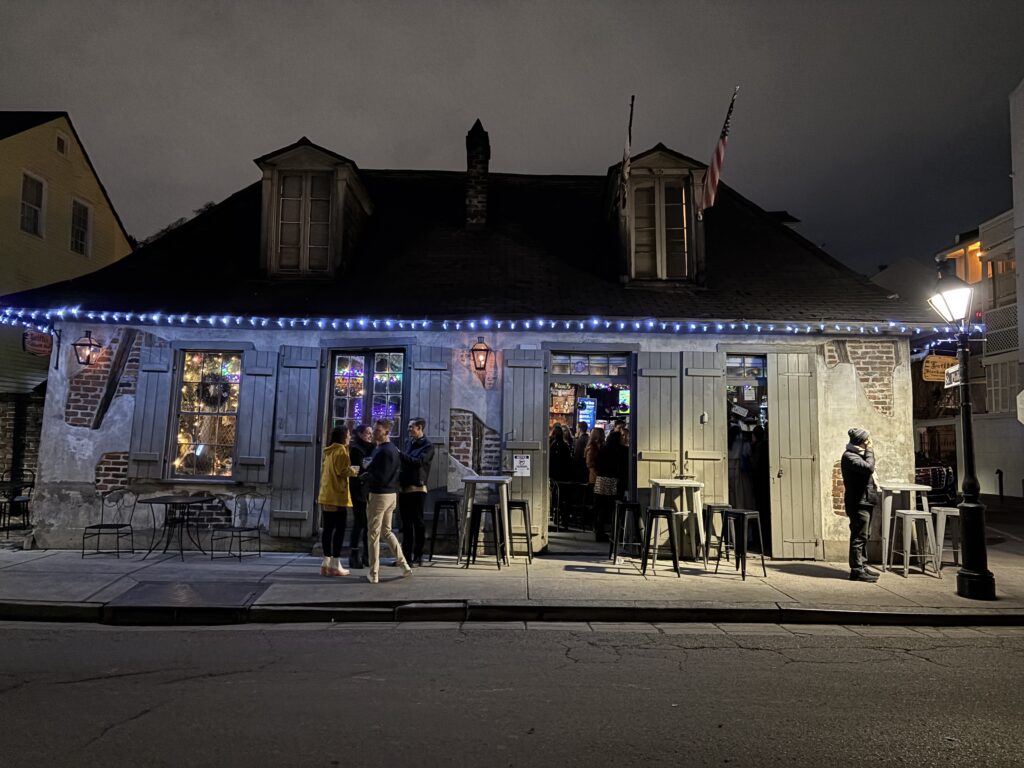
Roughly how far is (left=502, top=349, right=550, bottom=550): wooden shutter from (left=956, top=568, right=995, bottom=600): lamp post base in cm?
479

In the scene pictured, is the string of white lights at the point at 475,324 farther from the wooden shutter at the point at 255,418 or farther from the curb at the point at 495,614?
the curb at the point at 495,614

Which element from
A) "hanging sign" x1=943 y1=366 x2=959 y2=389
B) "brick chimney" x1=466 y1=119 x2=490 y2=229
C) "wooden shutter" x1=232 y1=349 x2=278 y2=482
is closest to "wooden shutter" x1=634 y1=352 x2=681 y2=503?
"hanging sign" x1=943 y1=366 x2=959 y2=389

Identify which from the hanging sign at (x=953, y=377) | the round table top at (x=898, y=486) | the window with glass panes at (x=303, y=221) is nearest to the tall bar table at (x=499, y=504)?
the window with glass panes at (x=303, y=221)

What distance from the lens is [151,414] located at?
9445 mm

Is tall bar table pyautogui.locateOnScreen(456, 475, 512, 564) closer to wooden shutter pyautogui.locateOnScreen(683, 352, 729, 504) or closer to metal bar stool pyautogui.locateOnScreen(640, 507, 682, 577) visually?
metal bar stool pyautogui.locateOnScreen(640, 507, 682, 577)

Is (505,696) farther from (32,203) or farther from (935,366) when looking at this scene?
(32,203)

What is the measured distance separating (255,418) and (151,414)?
1.45 meters

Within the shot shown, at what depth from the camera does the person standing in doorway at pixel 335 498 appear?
780cm

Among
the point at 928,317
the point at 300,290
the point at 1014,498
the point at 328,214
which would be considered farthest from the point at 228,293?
the point at 1014,498

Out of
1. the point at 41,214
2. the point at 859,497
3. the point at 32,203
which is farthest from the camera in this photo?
the point at 41,214

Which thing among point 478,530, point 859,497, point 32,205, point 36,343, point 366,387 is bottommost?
point 478,530

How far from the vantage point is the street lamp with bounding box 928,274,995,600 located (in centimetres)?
718

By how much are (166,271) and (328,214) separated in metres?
2.63

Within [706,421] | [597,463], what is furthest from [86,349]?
[706,421]
